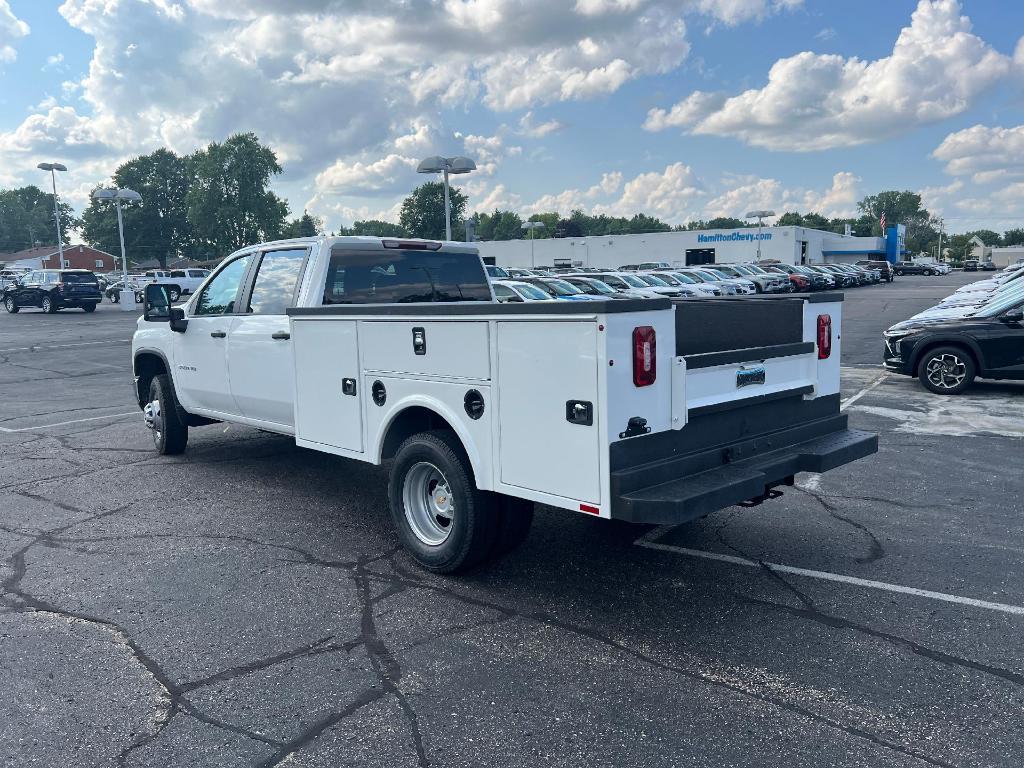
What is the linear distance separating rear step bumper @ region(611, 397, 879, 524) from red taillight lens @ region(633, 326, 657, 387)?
42cm

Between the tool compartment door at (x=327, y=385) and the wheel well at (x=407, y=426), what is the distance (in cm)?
23

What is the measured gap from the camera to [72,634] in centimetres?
428

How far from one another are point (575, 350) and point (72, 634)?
301 centimetres

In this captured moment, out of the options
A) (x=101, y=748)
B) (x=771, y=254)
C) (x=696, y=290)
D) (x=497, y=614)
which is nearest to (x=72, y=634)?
(x=101, y=748)

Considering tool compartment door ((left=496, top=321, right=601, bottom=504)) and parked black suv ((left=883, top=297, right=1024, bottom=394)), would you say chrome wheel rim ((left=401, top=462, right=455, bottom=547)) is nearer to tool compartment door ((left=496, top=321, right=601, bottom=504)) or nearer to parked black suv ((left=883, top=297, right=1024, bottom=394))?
tool compartment door ((left=496, top=321, right=601, bottom=504))

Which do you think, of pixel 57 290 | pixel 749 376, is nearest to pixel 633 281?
pixel 57 290

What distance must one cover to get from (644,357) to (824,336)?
197cm

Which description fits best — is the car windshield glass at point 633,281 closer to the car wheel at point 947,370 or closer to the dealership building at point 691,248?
the car wheel at point 947,370

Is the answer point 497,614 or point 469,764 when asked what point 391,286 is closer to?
point 497,614

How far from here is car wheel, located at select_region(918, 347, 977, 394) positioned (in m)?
11.3

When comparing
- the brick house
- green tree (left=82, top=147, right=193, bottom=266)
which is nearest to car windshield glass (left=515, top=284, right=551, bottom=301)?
green tree (left=82, top=147, right=193, bottom=266)

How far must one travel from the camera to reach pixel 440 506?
5074 mm

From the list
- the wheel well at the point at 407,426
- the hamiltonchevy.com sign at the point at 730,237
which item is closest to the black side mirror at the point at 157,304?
the wheel well at the point at 407,426

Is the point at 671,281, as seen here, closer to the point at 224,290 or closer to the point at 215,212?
the point at 224,290
